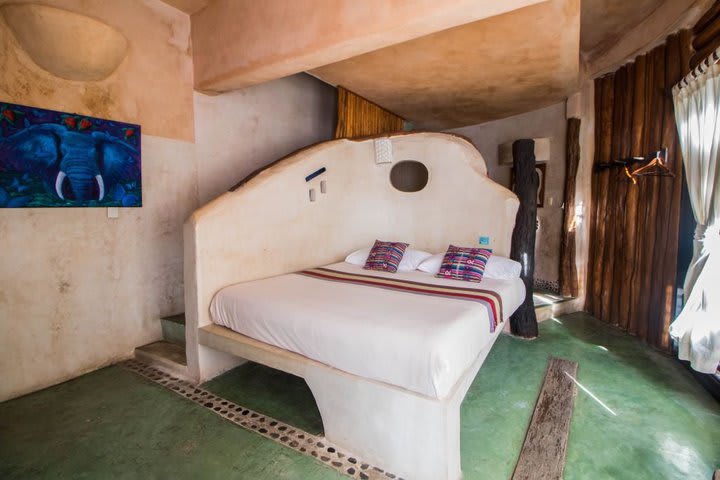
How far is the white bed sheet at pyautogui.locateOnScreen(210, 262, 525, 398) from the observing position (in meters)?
1.70

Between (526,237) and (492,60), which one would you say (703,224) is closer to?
(526,237)

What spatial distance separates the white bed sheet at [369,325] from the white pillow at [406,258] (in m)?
0.75

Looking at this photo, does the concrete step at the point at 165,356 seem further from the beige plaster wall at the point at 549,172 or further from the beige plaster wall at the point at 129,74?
the beige plaster wall at the point at 549,172

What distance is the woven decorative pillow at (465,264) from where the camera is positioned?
309 cm

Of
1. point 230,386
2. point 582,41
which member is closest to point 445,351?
point 230,386

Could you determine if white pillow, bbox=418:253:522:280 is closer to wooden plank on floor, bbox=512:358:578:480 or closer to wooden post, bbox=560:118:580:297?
wooden plank on floor, bbox=512:358:578:480

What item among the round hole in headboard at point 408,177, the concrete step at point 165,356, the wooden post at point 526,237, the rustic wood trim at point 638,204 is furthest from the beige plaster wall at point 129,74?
the rustic wood trim at point 638,204

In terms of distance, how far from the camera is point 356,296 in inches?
98.0

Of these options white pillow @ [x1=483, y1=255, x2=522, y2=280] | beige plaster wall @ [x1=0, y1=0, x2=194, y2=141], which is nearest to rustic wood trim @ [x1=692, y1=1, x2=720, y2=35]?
white pillow @ [x1=483, y1=255, x2=522, y2=280]

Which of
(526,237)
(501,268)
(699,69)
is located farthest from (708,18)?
(501,268)

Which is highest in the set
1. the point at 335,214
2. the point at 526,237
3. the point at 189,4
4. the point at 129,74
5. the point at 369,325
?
the point at 189,4

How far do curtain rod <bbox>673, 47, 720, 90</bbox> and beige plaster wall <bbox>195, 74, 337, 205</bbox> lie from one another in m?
3.98

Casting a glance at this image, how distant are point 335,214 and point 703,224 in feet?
10.4

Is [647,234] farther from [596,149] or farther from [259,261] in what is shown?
[259,261]
